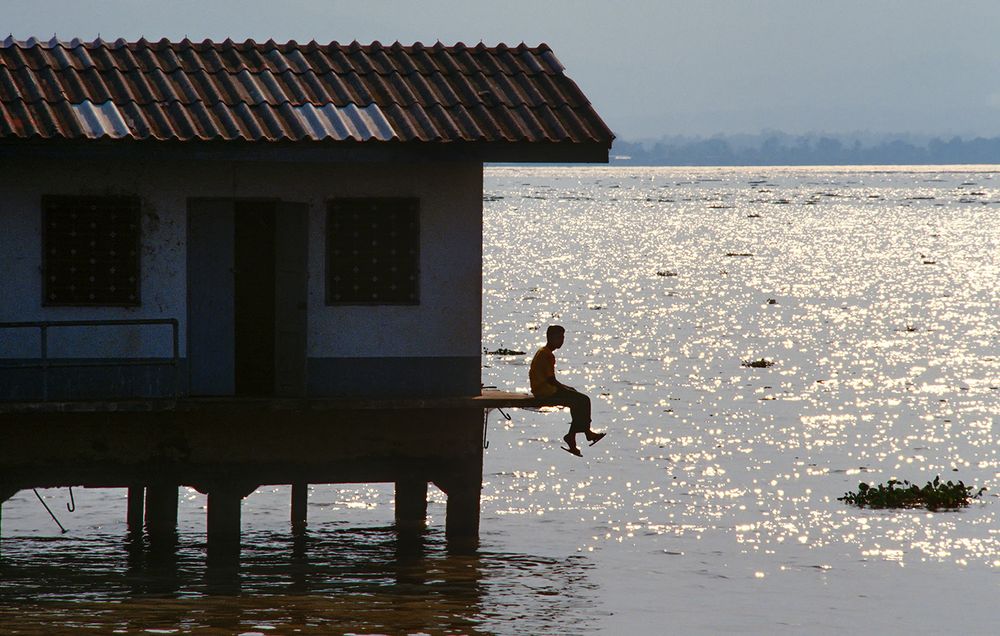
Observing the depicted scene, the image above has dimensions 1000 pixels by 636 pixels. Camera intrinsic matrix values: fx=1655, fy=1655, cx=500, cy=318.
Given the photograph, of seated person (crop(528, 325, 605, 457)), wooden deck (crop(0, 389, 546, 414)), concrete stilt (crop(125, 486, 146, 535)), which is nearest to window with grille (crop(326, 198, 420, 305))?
wooden deck (crop(0, 389, 546, 414))

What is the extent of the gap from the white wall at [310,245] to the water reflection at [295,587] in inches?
106

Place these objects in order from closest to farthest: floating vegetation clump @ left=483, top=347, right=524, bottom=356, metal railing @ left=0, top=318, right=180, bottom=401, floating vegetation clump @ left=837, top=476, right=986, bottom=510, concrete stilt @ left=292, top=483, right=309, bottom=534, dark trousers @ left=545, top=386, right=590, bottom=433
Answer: metal railing @ left=0, top=318, right=180, bottom=401
dark trousers @ left=545, top=386, right=590, bottom=433
concrete stilt @ left=292, top=483, right=309, bottom=534
floating vegetation clump @ left=837, top=476, right=986, bottom=510
floating vegetation clump @ left=483, top=347, right=524, bottom=356

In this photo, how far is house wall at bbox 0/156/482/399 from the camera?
677 inches

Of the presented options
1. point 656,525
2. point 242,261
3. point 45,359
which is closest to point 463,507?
point 242,261

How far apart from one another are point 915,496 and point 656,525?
170 inches

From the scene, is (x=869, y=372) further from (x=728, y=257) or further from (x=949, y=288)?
(x=728, y=257)

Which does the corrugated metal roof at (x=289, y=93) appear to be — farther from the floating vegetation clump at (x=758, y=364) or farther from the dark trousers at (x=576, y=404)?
the floating vegetation clump at (x=758, y=364)

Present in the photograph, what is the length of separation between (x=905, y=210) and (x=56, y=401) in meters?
181

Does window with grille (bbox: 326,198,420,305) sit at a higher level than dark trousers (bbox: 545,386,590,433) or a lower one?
higher

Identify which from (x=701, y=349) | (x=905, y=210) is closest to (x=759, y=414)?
(x=701, y=349)

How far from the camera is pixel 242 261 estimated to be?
17.9 m

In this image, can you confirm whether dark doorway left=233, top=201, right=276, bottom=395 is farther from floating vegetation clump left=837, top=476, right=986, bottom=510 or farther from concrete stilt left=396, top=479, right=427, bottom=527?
floating vegetation clump left=837, top=476, right=986, bottom=510

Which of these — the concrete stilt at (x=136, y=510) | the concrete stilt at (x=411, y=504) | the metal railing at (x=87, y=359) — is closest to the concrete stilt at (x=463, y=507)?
the concrete stilt at (x=411, y=504)

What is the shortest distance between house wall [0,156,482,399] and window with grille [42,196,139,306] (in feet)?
0.33
